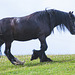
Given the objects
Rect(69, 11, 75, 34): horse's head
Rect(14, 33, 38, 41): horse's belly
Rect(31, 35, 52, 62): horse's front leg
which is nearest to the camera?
Rect(31, 35, 52, 62): horse's front leg

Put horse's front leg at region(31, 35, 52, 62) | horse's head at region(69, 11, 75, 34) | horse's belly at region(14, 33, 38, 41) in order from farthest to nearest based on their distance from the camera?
horse's head at region(69, 11, 75, 34), horse's belly at region(14, 33, 38, 41), horse's front leg at region(31, 35, 52, 62)

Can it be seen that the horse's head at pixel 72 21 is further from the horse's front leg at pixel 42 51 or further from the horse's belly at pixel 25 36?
the horse's belly at pixel 25 36

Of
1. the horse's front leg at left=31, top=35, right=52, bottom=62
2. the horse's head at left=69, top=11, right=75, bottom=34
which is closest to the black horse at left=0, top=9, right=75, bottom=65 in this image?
the horse's front leg at left=31, top=35, right=52, bottom=62

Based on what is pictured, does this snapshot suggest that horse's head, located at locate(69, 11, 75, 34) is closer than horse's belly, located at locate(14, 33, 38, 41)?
No

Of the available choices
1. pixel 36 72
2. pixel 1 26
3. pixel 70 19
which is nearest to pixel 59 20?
pixel 70 19

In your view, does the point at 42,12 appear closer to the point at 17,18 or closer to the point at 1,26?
the point at 17,18

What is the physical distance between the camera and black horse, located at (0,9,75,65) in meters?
11.2

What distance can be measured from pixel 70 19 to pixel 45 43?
2.16 m

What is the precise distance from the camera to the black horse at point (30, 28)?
11203 mm

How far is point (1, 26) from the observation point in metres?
11.4

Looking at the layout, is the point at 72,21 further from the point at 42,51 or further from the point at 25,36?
the point at 25,36

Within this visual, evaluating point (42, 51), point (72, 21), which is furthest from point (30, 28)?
point (72, 21)

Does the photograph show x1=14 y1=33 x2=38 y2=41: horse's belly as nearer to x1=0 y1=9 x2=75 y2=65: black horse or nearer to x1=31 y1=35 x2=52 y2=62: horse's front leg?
x1=0 y1=9 x2=75 y2=65: black horse

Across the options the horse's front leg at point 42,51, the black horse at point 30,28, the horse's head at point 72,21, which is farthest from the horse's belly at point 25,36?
the horse's head at point 72,21
